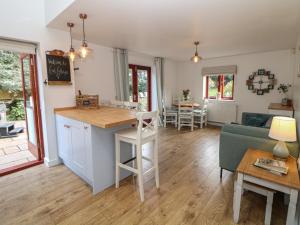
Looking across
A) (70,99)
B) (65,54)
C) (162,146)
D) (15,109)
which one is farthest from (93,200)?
(15,109)

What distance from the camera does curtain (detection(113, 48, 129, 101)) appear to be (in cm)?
419

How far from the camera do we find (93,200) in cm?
204

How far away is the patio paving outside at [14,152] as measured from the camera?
9.86ft

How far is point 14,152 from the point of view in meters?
3.46

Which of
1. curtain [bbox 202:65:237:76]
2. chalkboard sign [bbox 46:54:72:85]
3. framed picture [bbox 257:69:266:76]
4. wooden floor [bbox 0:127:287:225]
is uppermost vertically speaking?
curtain [bbox 202:65:237:76]

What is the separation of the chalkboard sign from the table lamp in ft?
9.92

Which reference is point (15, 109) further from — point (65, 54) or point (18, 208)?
point (18, 208)

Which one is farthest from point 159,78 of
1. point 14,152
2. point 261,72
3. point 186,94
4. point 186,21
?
point 14,152

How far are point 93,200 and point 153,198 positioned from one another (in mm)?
705

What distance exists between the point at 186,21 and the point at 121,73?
219 cm

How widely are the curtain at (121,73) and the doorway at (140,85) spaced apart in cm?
63

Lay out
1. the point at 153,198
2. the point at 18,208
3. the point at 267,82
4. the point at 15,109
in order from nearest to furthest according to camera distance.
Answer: the point at 18,208, the point at 153,198, the point at 267,82, the point at 15,109

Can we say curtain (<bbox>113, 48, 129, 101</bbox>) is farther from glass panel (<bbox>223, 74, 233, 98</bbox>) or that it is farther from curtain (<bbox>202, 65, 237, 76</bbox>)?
glass panel (<bbox>223, 74, 233, 98</bbox>)

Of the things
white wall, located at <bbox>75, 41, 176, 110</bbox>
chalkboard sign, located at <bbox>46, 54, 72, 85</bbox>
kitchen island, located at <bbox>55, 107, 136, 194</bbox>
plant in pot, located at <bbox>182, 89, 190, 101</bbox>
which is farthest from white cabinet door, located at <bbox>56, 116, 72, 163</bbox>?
plant in pot, located at <bbox>182, 89, 190, 101</bbox>
